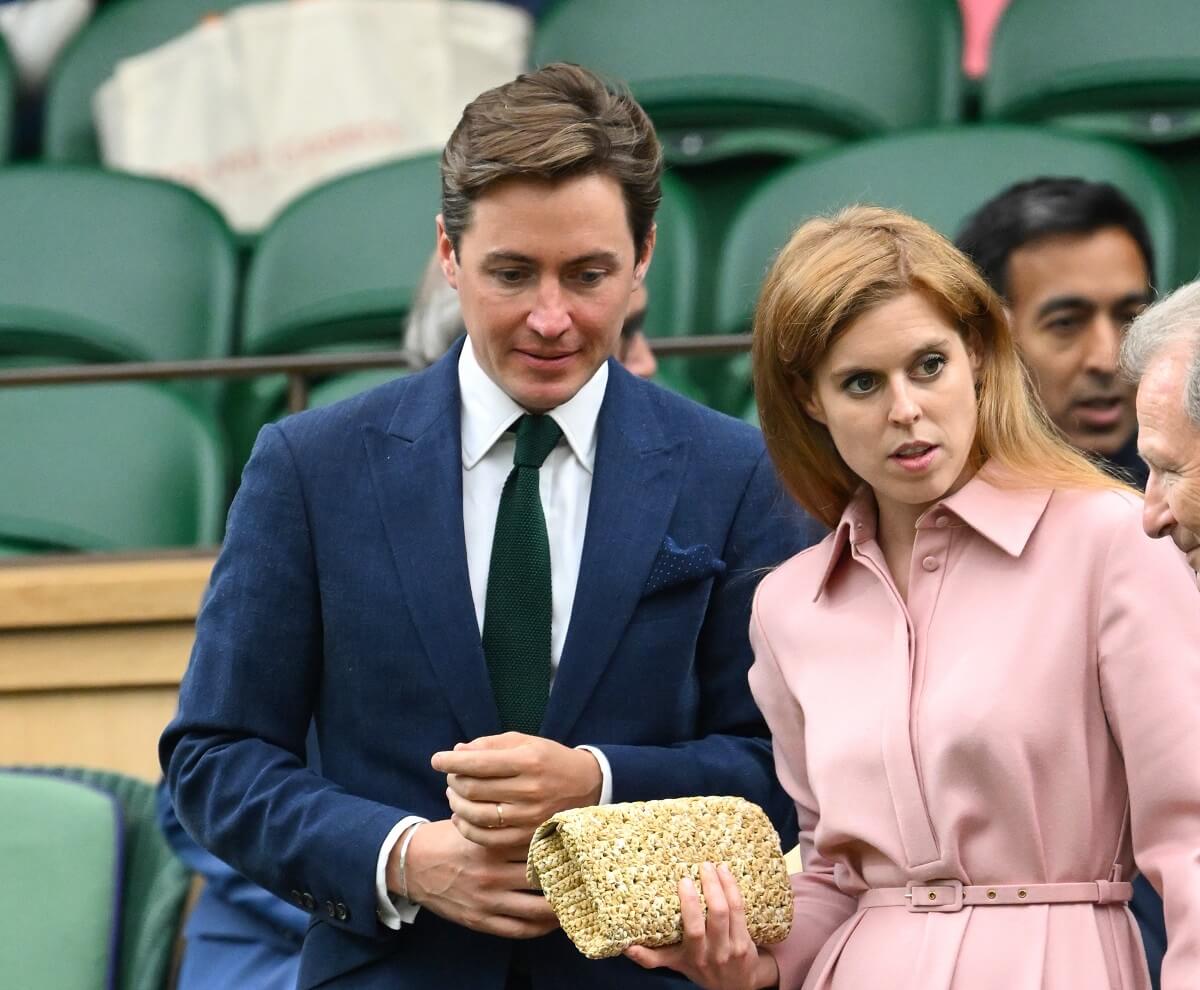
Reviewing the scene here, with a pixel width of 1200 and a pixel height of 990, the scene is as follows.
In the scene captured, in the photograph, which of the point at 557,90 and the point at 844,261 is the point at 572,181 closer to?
the point at 557,90

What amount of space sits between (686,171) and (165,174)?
1.15 m

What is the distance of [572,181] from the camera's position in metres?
1.88

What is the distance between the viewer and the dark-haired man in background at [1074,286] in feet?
8.71

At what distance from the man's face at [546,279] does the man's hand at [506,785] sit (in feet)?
1.17

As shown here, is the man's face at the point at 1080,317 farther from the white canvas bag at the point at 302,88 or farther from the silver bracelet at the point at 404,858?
the white canvas bag at the point at 302,88

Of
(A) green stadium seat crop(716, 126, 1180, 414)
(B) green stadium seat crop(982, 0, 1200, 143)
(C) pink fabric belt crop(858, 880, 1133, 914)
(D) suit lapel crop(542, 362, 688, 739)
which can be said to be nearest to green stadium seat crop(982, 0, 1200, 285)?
(B) green stadium seat crop(982, 0, 1200, 143)

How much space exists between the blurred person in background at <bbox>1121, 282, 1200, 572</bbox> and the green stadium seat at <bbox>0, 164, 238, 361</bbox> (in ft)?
8.91

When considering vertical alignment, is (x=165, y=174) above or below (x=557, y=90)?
below

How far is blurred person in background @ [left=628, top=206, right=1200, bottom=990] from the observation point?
1653 mm

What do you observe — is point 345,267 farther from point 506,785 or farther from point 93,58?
point 506,785

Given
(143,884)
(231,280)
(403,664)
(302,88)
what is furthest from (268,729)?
(302,88)

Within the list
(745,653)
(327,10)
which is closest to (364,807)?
(745,653)

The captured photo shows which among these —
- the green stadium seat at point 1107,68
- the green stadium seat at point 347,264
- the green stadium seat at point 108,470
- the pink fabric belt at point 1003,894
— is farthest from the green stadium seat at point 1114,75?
the pink fabric belt at point 1003,894

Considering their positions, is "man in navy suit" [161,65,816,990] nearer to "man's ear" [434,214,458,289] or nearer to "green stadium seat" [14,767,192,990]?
"man's ear" [434,214,458,289]
